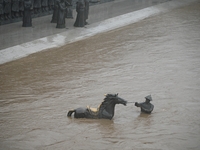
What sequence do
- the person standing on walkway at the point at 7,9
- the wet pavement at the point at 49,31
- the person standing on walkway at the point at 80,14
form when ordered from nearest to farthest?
the wet pavement at the point at 49,31 < the person standing on walkway at the point at 80,14 < the person standing on walkway at the point at 7,9

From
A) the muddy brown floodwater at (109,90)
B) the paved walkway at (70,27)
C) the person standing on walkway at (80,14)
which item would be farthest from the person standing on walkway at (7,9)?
the muddy brown floodwater at (109,90)

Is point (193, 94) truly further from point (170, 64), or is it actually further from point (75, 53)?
point (75, 53)

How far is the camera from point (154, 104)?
11.3 metres

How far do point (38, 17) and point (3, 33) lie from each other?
3.53 metres

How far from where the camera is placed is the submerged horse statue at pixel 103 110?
10.3 metres

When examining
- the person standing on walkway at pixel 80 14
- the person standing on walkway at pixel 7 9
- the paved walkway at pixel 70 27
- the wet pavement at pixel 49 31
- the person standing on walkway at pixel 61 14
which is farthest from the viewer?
the person standing on walkway at pixel 7 9

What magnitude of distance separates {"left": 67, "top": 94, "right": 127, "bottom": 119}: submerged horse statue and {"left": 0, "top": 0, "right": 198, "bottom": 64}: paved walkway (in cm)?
532

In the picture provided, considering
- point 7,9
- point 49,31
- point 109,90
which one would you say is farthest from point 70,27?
point 109,90

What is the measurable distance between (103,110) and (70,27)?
31.9ft

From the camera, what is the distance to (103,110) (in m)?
10.4

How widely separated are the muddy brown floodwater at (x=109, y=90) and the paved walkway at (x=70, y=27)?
590 millimetres

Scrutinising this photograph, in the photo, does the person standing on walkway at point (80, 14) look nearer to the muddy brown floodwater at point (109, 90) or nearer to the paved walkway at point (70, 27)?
the paved walkway at point (70, 27)

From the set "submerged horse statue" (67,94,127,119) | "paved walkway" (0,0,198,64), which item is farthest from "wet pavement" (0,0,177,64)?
"submerged horse statue" (67,94,127,119)

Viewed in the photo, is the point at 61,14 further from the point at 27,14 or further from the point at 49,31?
the point at 27,14
